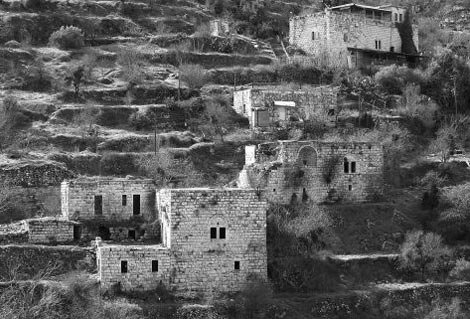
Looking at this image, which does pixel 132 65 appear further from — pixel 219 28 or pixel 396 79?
pixel 396 79

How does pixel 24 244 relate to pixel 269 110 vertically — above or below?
below

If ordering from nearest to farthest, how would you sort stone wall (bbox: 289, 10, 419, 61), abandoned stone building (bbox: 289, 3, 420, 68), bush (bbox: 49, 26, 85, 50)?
abandoned stone building (bbox: 289, 3, 420, 68), stone wall (bbox: 289, 10, 419, 61), bush (bbox: 49, 26, 85, 50)

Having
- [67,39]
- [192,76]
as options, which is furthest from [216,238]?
[67,39]

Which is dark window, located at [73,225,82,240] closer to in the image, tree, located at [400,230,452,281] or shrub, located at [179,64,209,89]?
tree, located at [400,230,452,281]

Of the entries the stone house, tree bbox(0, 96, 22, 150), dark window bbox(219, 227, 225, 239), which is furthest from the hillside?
the stone house

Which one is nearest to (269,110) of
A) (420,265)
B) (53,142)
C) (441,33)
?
(53,142)

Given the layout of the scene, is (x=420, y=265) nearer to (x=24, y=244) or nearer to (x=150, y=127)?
(x=24, y=244)
